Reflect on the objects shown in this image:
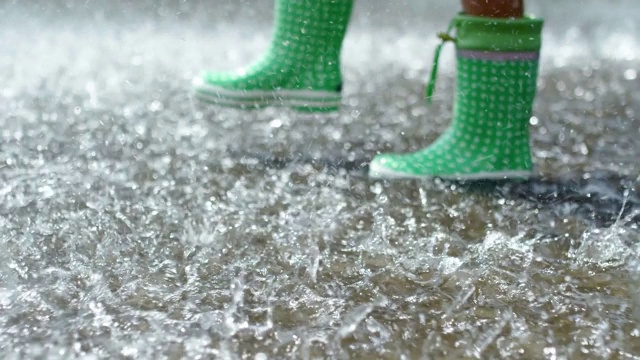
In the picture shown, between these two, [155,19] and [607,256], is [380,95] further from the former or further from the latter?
[155,19]

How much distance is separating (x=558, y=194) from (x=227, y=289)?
637mm

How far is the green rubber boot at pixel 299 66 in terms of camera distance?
1.58 metres

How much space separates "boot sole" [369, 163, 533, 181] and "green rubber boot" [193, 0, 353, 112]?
0.69 feet

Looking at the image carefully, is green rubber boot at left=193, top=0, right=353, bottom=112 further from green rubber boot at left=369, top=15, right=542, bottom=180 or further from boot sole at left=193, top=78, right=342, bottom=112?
green rubber boot at left=369, top=15, right=542, bottom=180

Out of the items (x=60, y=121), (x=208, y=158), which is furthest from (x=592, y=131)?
(x=60, y=121)

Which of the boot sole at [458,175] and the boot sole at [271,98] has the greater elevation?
the boot sole at [271,98]

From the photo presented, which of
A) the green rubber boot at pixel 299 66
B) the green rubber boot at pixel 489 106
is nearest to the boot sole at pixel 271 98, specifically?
the green rubber boot at pixel 299 66

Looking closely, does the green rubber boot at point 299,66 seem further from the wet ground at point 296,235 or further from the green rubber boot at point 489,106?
the green rubber boot at point 489,106

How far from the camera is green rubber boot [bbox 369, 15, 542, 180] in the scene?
4.71 feet

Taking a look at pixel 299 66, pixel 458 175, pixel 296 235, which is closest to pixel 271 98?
pixel 299 66

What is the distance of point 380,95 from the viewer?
2.32 meters

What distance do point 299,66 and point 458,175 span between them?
0.36m

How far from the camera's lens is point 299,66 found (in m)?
1.60

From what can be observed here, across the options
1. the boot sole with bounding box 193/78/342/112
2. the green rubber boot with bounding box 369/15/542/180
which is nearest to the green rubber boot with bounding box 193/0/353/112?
the boot sole with bounding box 193/78/342/112
